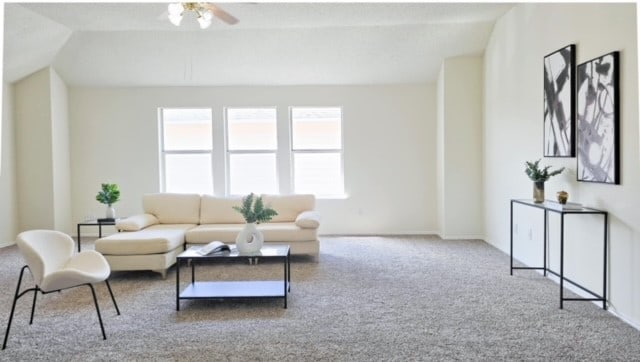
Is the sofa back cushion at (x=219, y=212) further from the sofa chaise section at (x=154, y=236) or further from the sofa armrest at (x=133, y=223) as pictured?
the sofa armrest at (x=133, y=223)

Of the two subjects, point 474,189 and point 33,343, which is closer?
point 33,343

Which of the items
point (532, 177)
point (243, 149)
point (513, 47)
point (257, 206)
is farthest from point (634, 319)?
point (243, 149)

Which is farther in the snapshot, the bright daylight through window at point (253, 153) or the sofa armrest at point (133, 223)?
the bright daylight through window at point (253, 153)

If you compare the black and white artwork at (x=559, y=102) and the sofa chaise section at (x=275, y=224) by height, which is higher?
the black and white artwork at (x=559, y=102)

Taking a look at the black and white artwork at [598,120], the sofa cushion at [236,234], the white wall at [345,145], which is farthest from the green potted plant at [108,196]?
the black and white artwork at [598,120]

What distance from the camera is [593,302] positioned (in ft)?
12.5

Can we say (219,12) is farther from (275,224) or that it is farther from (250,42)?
(275,224)

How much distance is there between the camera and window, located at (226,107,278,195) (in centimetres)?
748

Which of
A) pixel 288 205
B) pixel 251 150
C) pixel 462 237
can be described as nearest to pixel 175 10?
pixel 288 205

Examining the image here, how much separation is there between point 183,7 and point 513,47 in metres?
3.66

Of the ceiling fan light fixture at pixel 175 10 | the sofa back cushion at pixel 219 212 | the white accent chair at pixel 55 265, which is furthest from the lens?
the sofa back cushion at pixel 219 212

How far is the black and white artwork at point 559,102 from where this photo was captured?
4156 millimetres

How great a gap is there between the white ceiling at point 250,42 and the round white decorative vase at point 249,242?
267cm

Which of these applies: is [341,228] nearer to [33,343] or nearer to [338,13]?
[338,13]
